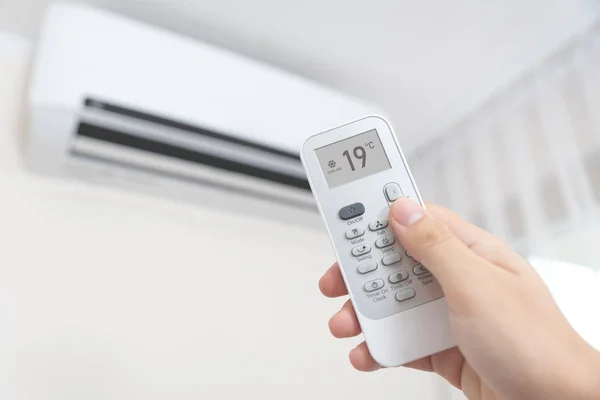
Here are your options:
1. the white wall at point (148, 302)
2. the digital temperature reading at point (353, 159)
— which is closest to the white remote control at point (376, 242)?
the digital temperature reading at point (353, 159)

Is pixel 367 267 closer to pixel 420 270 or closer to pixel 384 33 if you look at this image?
pixel 420 270

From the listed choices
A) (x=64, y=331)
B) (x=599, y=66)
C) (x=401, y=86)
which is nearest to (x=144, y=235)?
(x=64, y=331)

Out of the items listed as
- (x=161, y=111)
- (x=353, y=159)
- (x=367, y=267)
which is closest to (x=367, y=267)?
(x=367, y=267)

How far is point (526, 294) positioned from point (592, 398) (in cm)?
8

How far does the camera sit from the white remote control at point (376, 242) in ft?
1.54

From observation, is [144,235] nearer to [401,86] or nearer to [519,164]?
[401,86]

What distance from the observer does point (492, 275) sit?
423 millimetres

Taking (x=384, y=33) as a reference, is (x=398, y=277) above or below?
below

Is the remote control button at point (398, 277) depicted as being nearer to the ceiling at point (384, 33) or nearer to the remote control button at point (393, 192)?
the remote control button at point (393, 192)

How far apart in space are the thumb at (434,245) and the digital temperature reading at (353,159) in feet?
0.22

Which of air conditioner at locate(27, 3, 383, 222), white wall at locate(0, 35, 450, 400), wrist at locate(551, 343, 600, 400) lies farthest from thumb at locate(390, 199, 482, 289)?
white wall at locate(0, 35, 450, 400)

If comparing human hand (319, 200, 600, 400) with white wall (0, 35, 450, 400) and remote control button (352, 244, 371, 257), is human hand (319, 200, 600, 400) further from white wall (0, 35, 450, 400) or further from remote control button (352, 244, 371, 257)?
white wall (0, 35, 450, 400)

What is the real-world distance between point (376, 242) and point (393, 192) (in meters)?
0.05

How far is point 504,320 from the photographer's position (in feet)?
1.34
